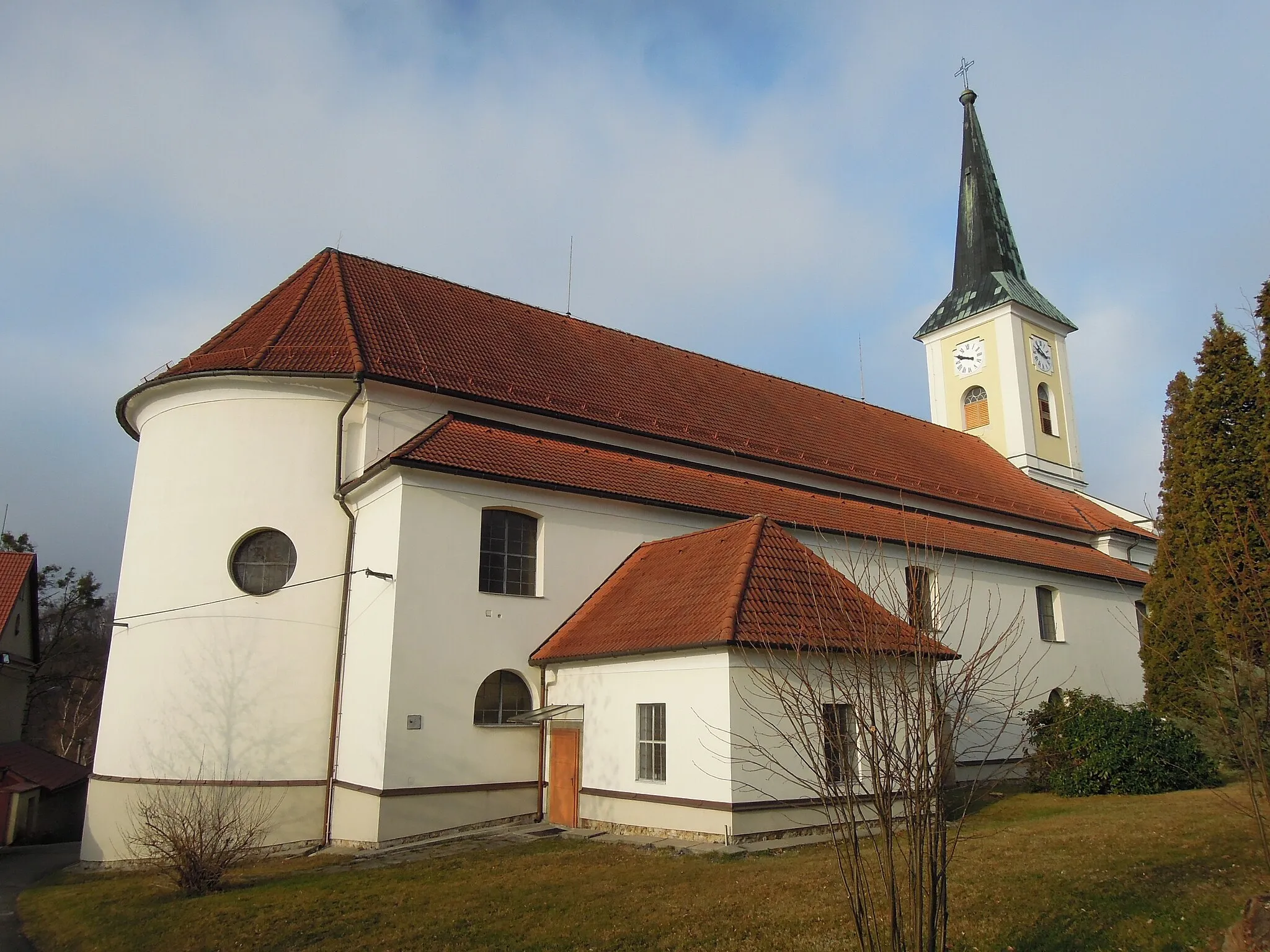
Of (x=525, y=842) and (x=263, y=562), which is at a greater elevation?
(x=263, y=562)

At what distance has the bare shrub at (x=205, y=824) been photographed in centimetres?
1111

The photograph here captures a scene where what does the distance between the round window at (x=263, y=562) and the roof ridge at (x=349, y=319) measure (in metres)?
3.24

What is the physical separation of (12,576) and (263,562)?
15.3 m

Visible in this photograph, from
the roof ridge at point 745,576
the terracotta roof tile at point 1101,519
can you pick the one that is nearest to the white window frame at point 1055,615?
the terracotta roof tile at point 1101,519

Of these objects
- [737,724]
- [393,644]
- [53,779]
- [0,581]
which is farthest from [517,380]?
[0,581]

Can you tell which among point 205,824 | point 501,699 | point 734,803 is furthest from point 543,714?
point 205,824

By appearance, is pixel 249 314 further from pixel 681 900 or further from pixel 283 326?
pixel 681 900

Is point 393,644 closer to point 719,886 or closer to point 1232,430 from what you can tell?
point 719,886

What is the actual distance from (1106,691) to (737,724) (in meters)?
15.8

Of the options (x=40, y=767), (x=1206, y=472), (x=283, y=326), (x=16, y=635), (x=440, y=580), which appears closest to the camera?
(x=440, y=580)

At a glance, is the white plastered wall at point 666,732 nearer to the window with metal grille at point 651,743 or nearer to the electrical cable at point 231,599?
the window with metal grille at point 651,743

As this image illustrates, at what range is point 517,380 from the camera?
60.9ft

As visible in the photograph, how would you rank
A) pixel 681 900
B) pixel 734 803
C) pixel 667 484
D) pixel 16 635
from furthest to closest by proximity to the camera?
1. pixel 16 635
2. pixel 667 484
3. pixel 734 803
4. pixel 681 900

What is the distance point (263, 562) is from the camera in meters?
15.7
